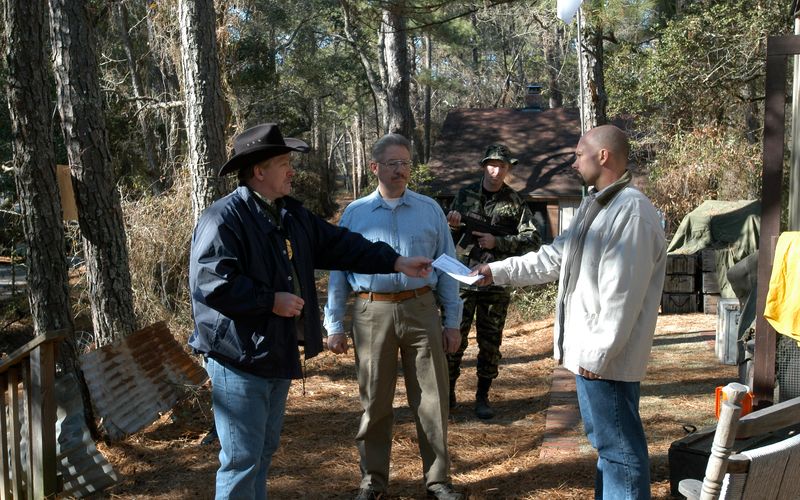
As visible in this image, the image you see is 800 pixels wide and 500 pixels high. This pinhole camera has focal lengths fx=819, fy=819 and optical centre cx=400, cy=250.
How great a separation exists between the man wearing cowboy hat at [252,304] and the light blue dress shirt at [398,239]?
0.92 metres

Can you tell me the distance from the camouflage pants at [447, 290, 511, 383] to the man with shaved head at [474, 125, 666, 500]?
2.47 meters

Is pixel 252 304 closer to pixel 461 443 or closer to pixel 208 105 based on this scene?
pixel 461 443

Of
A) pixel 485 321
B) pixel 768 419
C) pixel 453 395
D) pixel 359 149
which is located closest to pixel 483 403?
pixel 453 395

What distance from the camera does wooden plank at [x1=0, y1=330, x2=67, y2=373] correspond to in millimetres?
4605

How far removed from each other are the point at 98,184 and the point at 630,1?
8539 mm

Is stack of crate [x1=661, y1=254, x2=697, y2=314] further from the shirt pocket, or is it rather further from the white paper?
the white paper

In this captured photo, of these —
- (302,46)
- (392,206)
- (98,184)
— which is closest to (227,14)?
(98,184)

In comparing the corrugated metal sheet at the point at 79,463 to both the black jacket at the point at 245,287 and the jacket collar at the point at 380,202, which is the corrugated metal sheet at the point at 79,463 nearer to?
the black jacket at the point at 245,287

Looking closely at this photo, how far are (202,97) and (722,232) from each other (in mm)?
7644

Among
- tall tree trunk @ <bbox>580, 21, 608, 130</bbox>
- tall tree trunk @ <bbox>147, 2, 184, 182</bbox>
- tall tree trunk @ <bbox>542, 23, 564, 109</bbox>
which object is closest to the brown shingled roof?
tall tree trunk @ <bbox>147, 2, 184, 182</bbox>

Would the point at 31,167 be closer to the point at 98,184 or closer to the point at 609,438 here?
the point at 98,184

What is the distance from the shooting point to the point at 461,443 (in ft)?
18.4

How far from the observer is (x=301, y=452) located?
5.67 m

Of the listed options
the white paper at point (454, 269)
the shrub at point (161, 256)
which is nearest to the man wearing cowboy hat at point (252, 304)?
the white paper at point (454, 269)
